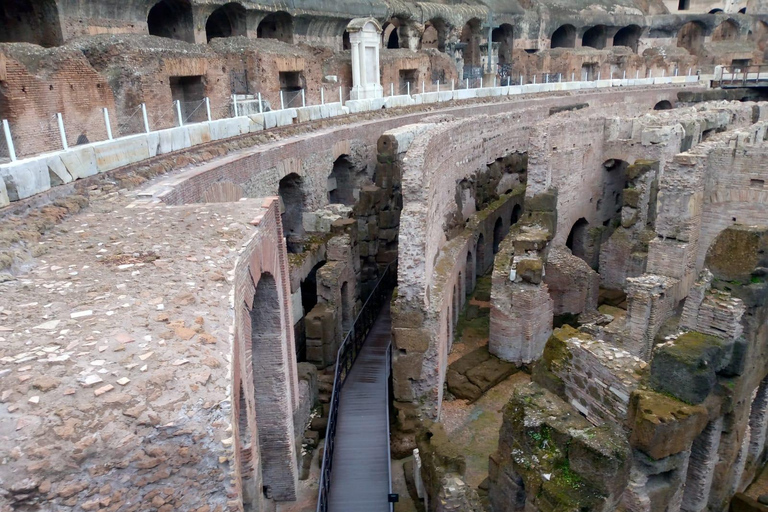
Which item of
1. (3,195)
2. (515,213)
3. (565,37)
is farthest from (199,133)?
(565,37)

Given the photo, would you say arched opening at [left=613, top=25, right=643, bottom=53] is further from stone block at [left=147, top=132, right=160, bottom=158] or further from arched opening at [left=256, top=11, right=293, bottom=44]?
stone block at [left=147, top=132, right=160, bottom=158]

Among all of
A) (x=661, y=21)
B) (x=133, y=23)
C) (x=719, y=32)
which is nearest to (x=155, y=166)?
(x=133, y=23)

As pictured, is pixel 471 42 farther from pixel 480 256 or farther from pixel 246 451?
pixel 246 451

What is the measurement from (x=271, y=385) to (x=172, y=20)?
1587 cm

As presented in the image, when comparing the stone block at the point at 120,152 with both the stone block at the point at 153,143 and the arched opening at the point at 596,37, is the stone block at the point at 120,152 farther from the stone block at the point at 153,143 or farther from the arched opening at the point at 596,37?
the arched opening at the point at 596,37

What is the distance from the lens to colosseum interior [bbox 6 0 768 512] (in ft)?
9.62

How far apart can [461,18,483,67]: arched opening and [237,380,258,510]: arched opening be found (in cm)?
2911

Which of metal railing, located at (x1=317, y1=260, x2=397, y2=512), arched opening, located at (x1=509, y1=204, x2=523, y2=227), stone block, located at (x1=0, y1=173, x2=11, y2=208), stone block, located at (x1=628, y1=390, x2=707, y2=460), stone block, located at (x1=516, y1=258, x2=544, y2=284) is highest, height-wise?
stone block, located at (x1=0, y1=173, x2=11, y2=208)

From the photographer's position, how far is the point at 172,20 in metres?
18.2

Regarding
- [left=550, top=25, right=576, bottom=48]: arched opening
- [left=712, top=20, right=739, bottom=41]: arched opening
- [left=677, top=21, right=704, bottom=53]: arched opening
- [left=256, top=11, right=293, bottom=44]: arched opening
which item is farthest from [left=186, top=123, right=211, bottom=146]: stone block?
[left=712, top=20, right=739, bottom=41]: arched opening

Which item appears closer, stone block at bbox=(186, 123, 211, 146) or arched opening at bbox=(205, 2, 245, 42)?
stone block at bbox=(186, 123, 211, 146)

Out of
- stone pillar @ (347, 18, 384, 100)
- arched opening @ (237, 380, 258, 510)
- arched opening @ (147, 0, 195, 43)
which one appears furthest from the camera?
stone pillar @ (347, 18, 384, 100)

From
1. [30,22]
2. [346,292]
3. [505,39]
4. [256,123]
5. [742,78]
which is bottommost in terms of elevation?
[346,292]

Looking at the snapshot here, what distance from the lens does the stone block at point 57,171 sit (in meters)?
6.51
